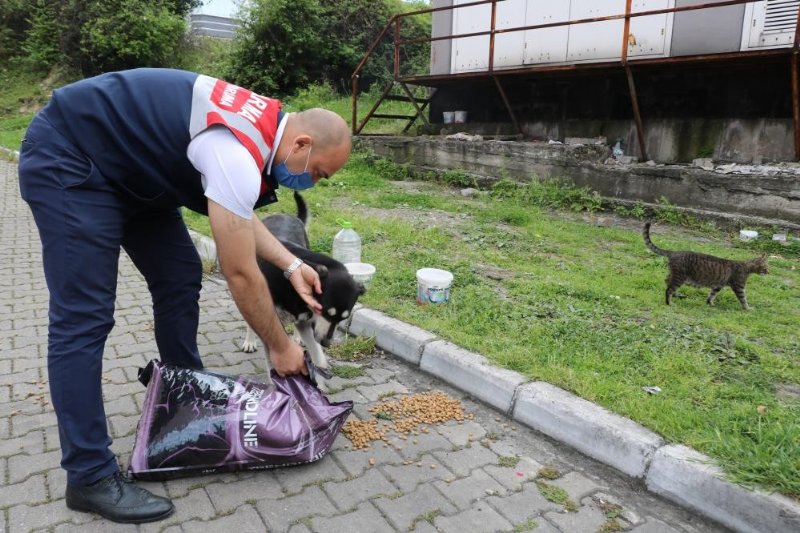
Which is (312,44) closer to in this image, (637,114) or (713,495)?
(637,114)

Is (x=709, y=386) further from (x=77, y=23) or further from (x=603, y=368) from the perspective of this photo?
(x=77, y=23)

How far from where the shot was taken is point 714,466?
2.43 m

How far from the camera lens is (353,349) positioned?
3.91 m

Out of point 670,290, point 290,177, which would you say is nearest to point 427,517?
point 290,177

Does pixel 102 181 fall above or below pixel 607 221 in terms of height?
above

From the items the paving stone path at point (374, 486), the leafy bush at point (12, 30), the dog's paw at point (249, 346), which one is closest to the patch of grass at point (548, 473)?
the paving stone path at point (374, 486)

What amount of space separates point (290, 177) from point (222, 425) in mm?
1149

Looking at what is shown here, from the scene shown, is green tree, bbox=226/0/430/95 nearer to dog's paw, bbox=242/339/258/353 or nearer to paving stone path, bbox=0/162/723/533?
dog's paw, bbox=242/339/258/353

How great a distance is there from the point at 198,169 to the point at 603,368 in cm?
252

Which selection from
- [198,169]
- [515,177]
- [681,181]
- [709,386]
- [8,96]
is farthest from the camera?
[8,96]

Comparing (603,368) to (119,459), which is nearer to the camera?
(119,459)

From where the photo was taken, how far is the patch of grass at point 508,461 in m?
2.72

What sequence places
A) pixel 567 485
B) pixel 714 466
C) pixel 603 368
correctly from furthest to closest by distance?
pixel 603 368, pixel 567 485, pixel 714 466

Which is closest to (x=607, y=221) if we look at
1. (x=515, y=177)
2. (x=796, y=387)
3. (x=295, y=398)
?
(x=515, y=177)
